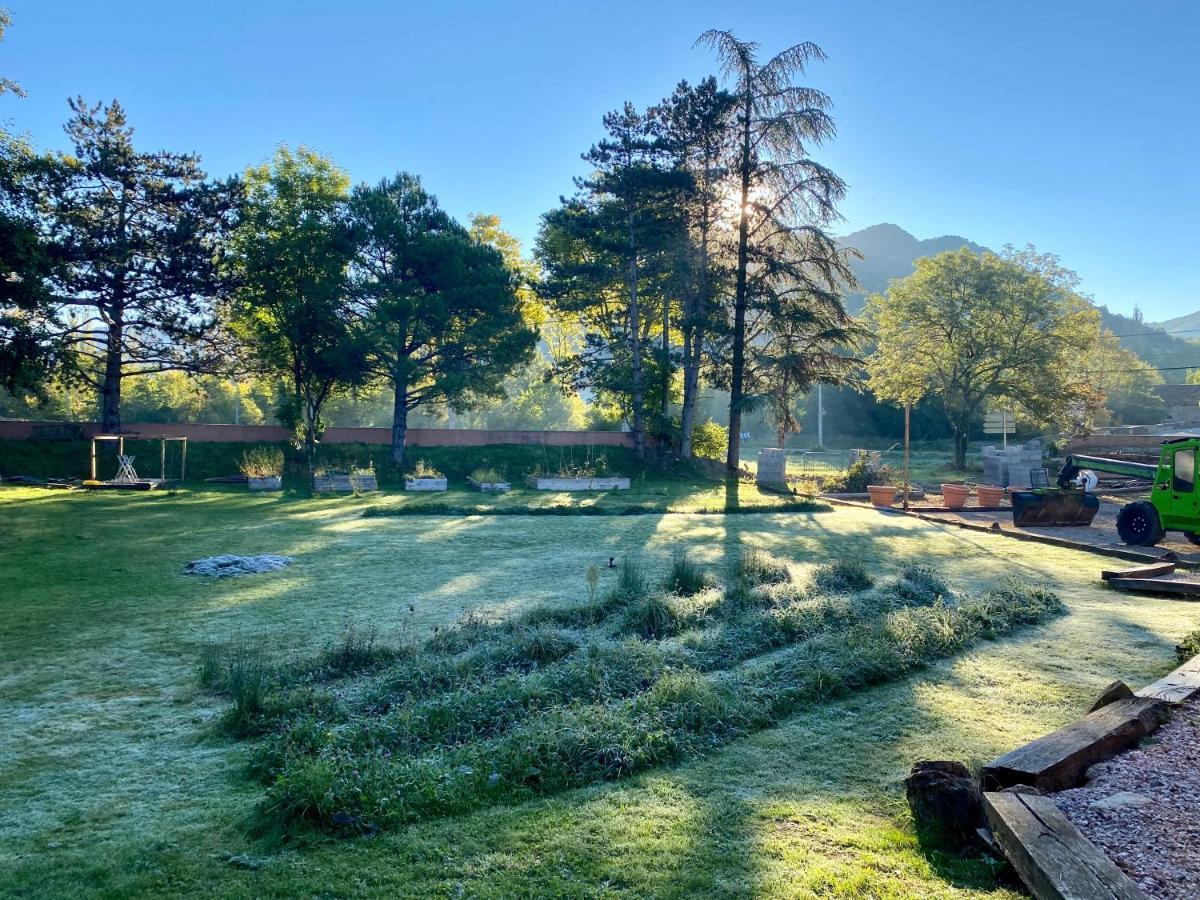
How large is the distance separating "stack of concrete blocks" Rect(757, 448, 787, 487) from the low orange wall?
7.91 metres

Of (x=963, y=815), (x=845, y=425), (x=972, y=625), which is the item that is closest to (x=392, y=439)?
(x=972, y=625)

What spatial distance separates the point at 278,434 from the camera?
2791 cm

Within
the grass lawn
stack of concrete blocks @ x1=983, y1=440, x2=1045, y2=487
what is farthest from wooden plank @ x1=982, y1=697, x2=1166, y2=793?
stack of concrete blocks @ x1=983, y1=440, x2=1045, y2=487

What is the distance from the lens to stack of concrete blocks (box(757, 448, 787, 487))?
24.9m

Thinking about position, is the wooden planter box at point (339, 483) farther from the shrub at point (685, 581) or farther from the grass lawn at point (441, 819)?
the shrub at point (685, 581)

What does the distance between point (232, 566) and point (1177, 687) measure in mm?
10068

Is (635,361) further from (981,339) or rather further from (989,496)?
(981,339)

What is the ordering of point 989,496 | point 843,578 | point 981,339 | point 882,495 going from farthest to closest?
point 981,339 → point 882,495 → point 989,496 → point 843,578

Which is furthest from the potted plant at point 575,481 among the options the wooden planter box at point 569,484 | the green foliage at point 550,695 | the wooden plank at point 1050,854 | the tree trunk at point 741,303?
the wooden plank at point 1050,854

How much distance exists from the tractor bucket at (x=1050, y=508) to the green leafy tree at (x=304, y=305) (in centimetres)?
2117

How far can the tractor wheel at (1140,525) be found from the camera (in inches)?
520

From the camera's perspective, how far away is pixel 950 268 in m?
36.0

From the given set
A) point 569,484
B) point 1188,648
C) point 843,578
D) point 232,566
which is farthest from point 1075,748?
point 569,484

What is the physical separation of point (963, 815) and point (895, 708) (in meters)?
1.72
